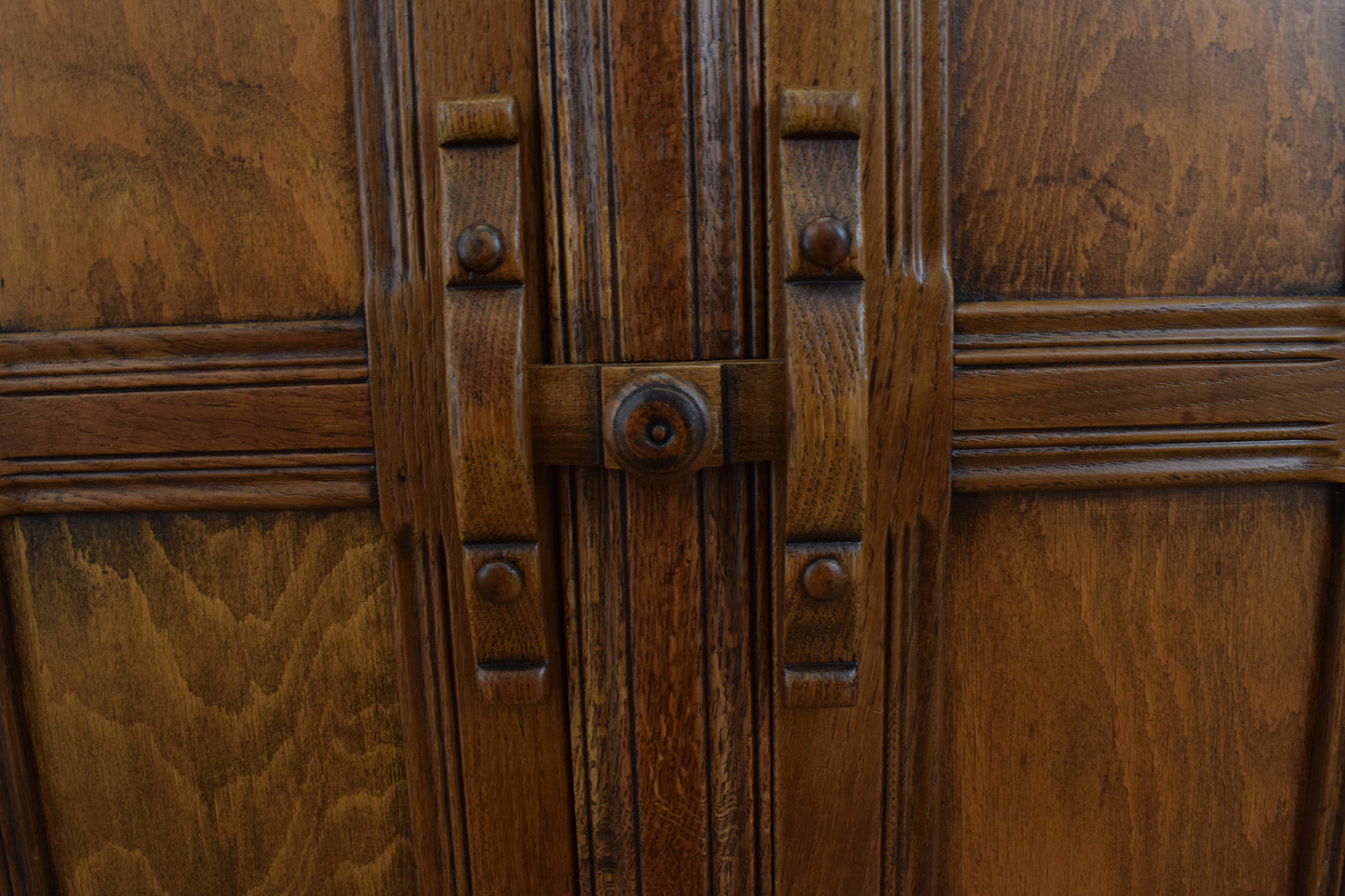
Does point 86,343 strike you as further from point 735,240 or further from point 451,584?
point 735,240

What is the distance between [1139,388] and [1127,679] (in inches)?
8.4

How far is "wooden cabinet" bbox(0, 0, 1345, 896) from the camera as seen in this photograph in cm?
46

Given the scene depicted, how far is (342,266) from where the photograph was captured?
0.50 metres

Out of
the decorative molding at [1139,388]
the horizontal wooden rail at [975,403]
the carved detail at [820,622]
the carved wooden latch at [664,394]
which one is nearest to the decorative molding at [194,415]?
the horizontal wooden rail at [975,403]

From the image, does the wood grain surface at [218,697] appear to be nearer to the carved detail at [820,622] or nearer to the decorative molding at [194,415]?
the decorative molding at [194,415]

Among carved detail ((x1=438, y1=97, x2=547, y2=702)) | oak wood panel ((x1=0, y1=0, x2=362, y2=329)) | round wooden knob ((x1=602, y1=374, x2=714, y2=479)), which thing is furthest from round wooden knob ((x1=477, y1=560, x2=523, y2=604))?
oak wood panel ((x1=0, y1=0, x2=362, y2=329))

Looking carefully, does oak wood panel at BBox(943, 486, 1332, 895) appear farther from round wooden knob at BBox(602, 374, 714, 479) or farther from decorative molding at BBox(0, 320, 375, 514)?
decorative molding at BBox(0, 320, 375, 514)

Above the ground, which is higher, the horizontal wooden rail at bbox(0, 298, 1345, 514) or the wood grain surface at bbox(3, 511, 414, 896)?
the horizontal wooden rail at bbox(0, 298, 1345, 514)

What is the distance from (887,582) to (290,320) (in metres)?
0.47

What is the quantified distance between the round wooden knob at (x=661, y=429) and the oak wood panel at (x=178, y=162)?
227mm

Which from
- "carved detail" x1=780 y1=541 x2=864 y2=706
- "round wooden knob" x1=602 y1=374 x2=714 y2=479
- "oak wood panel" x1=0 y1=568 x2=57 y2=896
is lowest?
"oak wood panel" x1=0 y1=568 x2=57 y2=896

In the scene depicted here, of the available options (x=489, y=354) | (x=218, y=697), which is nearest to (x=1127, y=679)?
(x=489, y=354)

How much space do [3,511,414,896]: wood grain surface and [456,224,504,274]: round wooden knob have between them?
21cm

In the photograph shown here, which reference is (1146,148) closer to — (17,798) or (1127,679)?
(1127,679)
